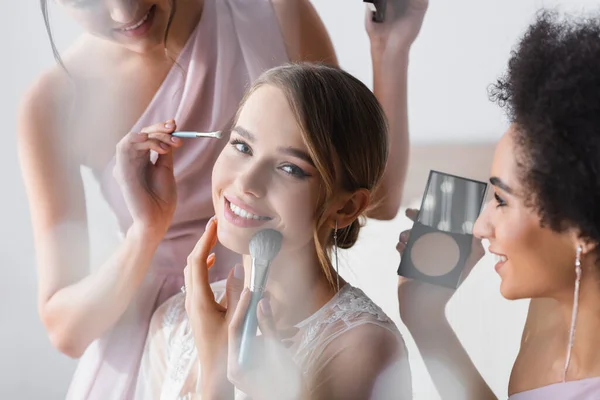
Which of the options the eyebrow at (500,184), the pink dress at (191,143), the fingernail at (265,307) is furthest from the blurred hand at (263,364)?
the eyebrow at (500,184)

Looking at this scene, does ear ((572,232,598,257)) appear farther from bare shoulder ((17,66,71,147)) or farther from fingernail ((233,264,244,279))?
bare shoulder ((17,66,71,147))

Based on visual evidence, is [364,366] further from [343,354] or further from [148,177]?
[148,177]

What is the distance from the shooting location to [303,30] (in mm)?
701

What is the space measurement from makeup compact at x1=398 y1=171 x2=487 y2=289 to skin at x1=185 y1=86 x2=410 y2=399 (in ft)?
0.22

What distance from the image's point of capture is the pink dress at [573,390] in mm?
601

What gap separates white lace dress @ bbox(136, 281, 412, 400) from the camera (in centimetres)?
62

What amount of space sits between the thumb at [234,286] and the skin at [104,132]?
0.08m

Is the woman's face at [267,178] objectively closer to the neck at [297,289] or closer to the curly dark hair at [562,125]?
the neck at [297,289]

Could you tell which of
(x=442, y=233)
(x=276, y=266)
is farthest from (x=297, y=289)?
(x=442, y=233)

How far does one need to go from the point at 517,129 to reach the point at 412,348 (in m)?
0.22

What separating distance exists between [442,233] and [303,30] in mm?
225

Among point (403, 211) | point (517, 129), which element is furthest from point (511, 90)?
point (403, 211)

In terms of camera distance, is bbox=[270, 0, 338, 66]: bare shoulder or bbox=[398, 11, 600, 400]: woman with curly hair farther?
bbox=[270, 0, 338, 66]: bare shoulder

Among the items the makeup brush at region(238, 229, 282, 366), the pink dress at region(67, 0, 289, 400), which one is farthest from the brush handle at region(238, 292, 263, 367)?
the pink dress at region(67, 0, 289, 400)
